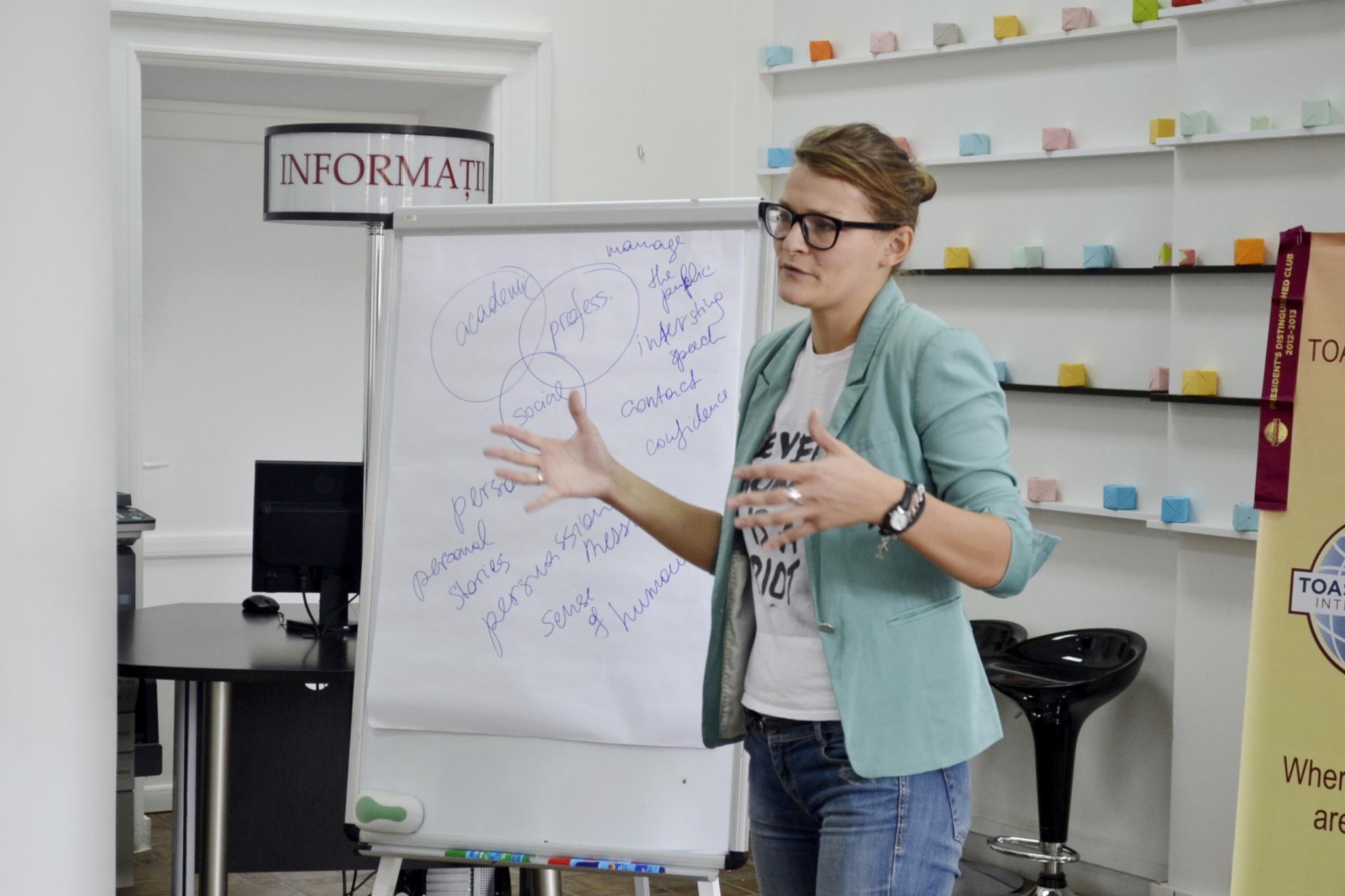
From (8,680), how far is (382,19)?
2689 millimetres

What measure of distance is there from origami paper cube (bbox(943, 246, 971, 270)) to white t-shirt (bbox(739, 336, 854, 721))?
253cm

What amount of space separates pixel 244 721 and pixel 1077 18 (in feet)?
8.88

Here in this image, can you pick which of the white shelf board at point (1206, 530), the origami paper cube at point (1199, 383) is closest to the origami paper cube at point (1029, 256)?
the origami paper cube at point (1199, 383)

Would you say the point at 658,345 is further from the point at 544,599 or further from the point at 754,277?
the point at 544,599

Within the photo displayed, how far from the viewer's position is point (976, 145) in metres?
4.04

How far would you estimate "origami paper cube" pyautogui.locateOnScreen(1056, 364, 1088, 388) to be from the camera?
381 centimetres

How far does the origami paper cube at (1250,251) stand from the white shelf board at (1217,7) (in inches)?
21.2

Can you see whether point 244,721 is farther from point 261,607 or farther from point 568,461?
point 568,461

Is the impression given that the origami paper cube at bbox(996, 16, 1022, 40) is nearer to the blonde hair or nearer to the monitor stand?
the monitor stand

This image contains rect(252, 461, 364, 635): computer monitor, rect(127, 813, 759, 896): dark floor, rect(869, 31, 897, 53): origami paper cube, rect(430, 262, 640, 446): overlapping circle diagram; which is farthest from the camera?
rect(869, 31, 897, 53): origami paper cube

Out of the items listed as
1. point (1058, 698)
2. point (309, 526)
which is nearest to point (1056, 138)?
point (1058, 698)

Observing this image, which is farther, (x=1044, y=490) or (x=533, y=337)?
(x=1044, y=490)

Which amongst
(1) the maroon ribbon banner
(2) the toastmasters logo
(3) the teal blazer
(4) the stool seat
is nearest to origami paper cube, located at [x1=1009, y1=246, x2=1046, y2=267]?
(4) the stool seat

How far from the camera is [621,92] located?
4633mm
